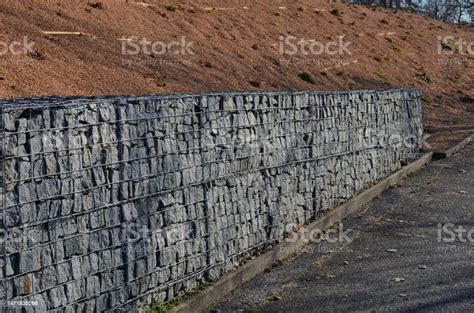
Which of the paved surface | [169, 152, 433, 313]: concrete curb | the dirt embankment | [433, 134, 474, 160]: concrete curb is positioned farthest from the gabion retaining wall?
[433, 134, 474, 160]: concrete curb

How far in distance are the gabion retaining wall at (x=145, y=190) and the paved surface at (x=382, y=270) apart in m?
0.43

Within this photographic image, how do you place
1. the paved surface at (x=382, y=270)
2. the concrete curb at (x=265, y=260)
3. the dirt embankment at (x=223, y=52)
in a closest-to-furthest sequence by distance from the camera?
the concrete curb at (x=265, y=260) → the paved surface at (x=382, y=270) → the dirt embankment at (x=223, y=52)

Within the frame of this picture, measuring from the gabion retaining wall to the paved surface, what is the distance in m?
0.43

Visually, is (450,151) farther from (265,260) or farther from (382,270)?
(265,260)

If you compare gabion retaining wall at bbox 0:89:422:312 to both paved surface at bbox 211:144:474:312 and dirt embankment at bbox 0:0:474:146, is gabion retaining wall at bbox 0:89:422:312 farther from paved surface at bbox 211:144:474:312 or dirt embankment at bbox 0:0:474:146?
dirt embankment at bbox 0:0:474:146

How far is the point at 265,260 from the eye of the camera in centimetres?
856

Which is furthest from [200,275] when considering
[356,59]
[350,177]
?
[356,59]

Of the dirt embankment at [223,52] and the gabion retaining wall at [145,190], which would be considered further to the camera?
the dirt embankment at [223,52]

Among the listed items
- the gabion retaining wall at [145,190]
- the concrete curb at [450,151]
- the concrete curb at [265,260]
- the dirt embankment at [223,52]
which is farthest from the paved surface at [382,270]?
the concrete curb at [450,151]

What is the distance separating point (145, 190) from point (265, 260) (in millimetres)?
2262

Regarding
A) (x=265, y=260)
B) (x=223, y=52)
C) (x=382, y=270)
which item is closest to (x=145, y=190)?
(x=265, y=260)

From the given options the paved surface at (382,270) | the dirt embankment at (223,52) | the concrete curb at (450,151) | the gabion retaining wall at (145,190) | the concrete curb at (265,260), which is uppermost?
the dirt embankment at (223,52)

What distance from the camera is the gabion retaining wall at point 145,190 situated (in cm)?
532

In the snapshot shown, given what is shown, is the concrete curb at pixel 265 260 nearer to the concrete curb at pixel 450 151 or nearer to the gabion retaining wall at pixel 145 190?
the gabion retaining wall at pixel 145 190
